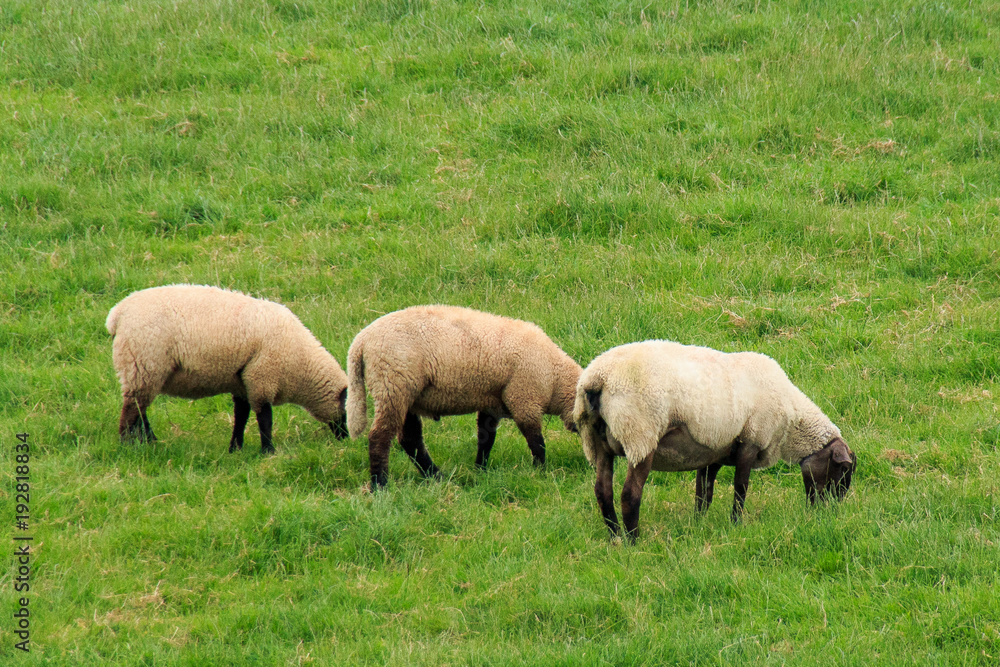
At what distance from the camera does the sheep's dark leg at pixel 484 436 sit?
26.8 feet

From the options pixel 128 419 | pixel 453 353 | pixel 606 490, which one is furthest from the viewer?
pixel 128 419

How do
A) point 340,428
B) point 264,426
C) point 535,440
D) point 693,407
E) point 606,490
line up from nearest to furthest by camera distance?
point 693,407 < point 606,490 < point 535,440 < point 264,426 < point 340,428

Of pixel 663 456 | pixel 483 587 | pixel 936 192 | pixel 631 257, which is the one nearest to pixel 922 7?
pixel 936 192

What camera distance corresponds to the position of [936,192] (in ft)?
37.7

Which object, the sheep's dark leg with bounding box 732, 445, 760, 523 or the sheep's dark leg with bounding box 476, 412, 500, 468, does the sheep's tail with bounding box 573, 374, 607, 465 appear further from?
the sheep's dark leg with bounding box 476, 412, 500, 468

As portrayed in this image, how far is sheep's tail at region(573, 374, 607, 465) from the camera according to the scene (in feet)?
21.2

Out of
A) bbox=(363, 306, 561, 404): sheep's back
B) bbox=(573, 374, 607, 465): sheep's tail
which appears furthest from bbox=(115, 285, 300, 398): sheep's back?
bbox=(573, 374, 607, 465): sheep's tail

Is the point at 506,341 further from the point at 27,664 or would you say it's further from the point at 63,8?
the point at 63,8

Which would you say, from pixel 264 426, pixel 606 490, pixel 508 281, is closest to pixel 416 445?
pixel 264 426

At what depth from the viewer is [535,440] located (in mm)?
8000

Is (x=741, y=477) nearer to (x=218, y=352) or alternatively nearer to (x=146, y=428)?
(x=218, y=352)

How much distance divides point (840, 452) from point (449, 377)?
111 inches

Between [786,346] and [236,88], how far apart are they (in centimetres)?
858

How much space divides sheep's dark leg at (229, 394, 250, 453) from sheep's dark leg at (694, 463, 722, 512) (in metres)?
3.74
